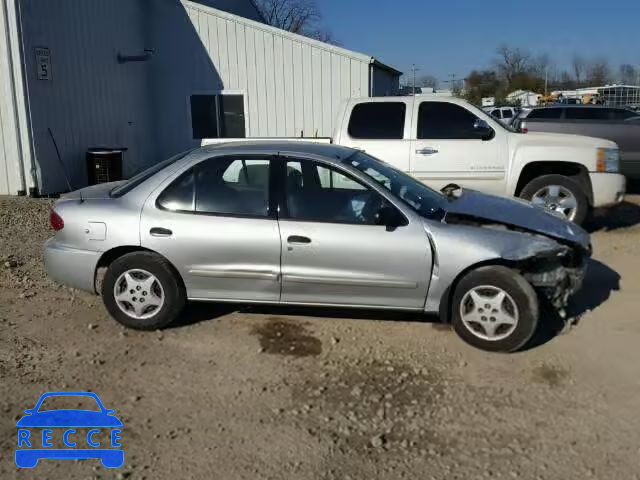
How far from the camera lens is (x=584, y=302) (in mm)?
5613

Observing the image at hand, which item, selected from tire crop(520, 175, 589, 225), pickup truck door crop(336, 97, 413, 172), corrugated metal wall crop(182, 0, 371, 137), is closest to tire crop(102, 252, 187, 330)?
pickup truck door crop(336, 97, 413, 172)

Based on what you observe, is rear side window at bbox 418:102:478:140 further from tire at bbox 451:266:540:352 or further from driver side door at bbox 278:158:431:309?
tire at bbox 451:266:540:352

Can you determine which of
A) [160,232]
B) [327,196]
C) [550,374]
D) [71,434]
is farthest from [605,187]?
[71,434]

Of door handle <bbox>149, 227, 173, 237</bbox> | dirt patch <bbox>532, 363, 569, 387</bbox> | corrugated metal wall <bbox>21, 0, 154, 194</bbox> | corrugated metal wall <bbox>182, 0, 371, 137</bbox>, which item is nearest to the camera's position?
dirt patch <bbox>532, 363, 569, 387</bbox>

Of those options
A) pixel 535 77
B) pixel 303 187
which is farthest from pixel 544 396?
pixel 535 77

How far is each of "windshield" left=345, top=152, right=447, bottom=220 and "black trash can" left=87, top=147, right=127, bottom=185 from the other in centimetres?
817

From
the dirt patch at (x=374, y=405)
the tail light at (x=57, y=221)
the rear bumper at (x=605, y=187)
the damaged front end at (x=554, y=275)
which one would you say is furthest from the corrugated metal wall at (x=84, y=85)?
the damaged front end at (x=554, y=275)

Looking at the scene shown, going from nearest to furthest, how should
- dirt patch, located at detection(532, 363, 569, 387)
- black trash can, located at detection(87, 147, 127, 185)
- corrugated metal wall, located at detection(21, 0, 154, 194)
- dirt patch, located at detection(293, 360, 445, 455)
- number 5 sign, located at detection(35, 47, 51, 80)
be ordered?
dirt patch, located at detection(293, 360, 445, 455), dirt patch, located at detection(532, 363, 569, 387), number 5 sign, located at detection(35, 47, 51, 80), corrugated metal wall, located at detection(21, 0, 154, 194), black trash can, located at detection(87, 147, 127, 185)

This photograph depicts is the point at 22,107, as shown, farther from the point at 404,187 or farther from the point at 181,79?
the point at 404,187

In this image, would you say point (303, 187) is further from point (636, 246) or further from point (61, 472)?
point (636, 246)

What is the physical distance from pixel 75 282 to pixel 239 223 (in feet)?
4.96

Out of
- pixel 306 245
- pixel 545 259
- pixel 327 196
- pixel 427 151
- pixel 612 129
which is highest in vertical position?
pixel 612 129

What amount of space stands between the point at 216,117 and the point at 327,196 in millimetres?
11356

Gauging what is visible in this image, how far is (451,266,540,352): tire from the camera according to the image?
4.43 m
